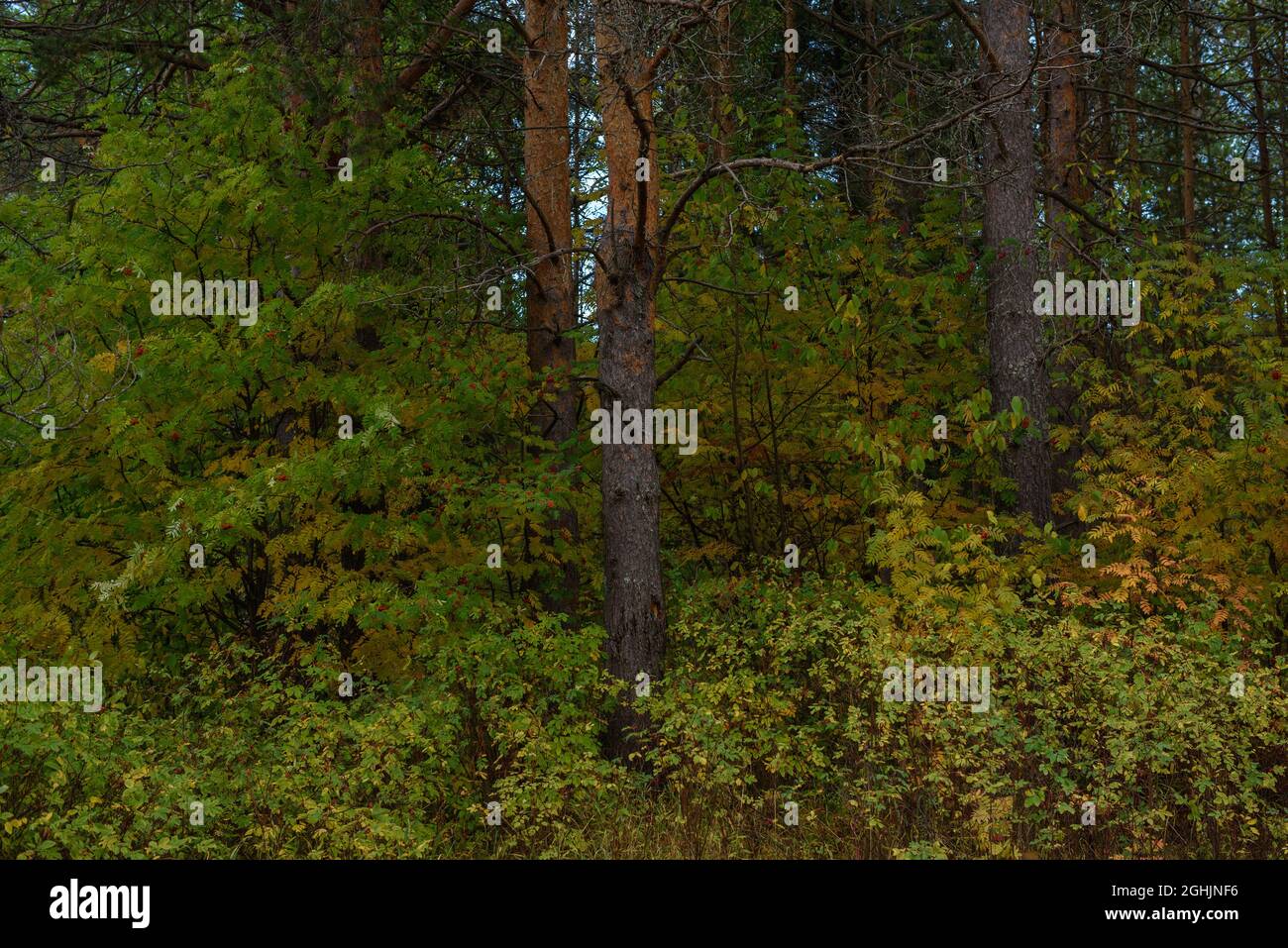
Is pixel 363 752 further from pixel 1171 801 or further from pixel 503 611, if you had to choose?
pixel 1171 801

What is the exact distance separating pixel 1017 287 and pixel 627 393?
4.50 meters

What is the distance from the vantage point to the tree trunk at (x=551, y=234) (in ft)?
35.8

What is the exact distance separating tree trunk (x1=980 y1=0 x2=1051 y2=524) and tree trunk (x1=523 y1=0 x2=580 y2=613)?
415 centimetres

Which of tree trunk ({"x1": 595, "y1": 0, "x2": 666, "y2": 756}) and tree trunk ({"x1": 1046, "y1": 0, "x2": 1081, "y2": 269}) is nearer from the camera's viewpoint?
tree trunk ({"x1": 595, "y1": 0, "x2": 666, "y2": 756})
